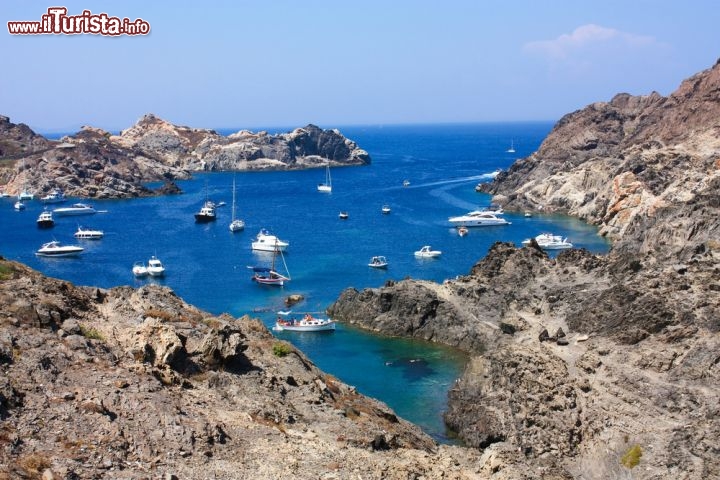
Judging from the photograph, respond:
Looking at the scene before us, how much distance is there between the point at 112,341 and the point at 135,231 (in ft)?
279

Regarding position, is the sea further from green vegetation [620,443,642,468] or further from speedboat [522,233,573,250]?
green vegetation [620,443,642,468]

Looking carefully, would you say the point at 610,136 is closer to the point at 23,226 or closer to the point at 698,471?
the point at 23,226

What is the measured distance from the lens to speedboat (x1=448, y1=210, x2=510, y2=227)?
10725 centimetres

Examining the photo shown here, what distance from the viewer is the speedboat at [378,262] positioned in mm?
80375

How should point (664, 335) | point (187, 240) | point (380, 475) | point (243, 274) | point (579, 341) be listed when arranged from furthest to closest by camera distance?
point (187, 240), point (243, 274), point (579, 341), point (664, 335), point (380, 475)

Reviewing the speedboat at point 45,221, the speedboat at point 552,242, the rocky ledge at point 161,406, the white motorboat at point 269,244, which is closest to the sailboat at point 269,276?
the white motorboat at point 269,244

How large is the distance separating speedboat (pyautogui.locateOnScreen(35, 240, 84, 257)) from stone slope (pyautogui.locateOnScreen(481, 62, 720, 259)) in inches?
2522

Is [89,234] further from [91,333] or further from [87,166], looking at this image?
[91,333]

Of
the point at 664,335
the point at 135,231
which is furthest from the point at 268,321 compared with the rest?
the point at 135,231

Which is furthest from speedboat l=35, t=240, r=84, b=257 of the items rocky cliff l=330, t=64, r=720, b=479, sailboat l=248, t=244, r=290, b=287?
rocky cliff l=330, t=64, r=720, b=479

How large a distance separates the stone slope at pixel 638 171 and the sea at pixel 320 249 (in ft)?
17.4

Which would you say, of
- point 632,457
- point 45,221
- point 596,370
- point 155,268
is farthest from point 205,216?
point 632,457

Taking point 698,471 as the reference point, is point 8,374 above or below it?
above

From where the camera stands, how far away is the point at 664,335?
4066 cm
